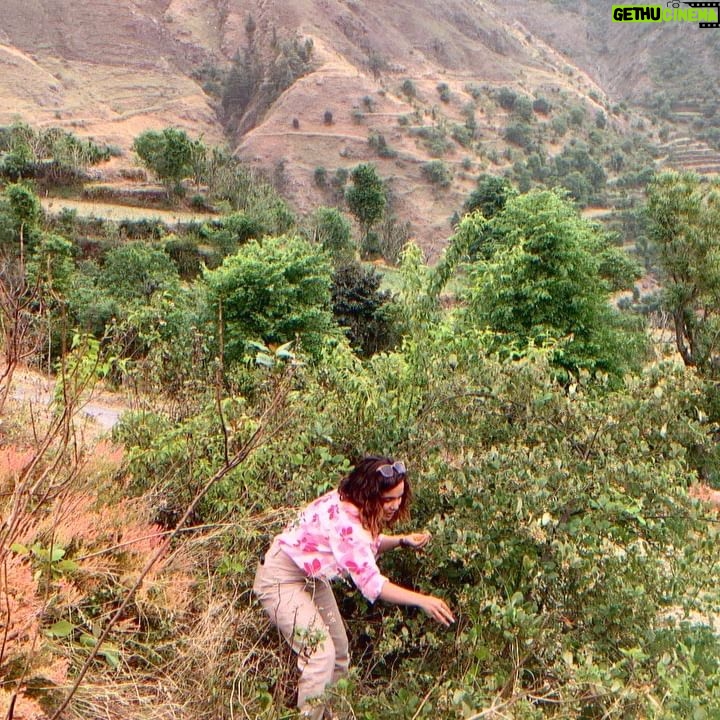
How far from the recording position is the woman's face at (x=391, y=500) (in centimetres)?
303

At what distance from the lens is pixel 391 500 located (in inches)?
120

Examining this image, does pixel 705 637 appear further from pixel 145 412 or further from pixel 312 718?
pixel 145 412

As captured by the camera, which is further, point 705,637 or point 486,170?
point 486,170

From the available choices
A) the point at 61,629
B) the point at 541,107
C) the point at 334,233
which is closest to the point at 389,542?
the point at 61,629

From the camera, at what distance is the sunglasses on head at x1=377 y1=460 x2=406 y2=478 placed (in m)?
2.97

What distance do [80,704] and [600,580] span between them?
1.96 meters

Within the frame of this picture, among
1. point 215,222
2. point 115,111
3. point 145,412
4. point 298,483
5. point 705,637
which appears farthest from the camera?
point 115,111

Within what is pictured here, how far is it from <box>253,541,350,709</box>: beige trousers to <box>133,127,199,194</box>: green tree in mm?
53567

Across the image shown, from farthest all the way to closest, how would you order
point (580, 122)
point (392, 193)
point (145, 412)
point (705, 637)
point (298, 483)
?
1. point (580, 122)
2. point (392, 193)
3. point (145, 412)
4. point (298, 483)
5. point (705, 637)

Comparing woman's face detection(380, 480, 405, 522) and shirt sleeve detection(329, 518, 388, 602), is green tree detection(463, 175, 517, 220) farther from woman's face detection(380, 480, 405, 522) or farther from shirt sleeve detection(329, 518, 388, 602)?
shirt sleeve detection(329, 518, 388, 602)

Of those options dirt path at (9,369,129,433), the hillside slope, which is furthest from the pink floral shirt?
the hillside slope

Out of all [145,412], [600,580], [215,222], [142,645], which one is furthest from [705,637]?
[215,222]

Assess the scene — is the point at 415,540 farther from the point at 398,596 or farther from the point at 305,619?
the point at 305,619

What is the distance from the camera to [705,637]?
3014mm
